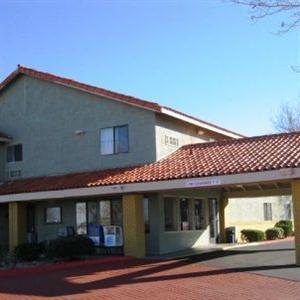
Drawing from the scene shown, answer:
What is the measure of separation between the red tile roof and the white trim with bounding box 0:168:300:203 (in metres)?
0.15

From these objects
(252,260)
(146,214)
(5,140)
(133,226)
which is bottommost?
(252,260)

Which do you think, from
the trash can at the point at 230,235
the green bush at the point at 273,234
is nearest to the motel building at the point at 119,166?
the trash can at the point at 230,235

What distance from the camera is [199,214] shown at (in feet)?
90.3

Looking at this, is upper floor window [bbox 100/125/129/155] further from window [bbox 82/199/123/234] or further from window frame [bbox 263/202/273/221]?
window frame [bbox 263/202/273/221]

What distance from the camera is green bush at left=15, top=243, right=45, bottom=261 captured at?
2234cm

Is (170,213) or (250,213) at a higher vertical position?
(170,213)

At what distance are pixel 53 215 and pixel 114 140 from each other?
16.4 feet

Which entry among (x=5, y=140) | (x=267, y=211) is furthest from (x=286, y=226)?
(x=5, y=140)

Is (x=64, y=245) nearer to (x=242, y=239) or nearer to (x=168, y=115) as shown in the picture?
(x=168, y=115)

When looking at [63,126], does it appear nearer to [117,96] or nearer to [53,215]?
[117,96]

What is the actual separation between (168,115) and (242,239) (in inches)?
401

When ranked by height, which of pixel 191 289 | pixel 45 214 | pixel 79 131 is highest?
pixel 79 131

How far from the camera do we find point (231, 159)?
2152 centimetres

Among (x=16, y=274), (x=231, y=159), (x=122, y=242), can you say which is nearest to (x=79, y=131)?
(x=122, y=242)
